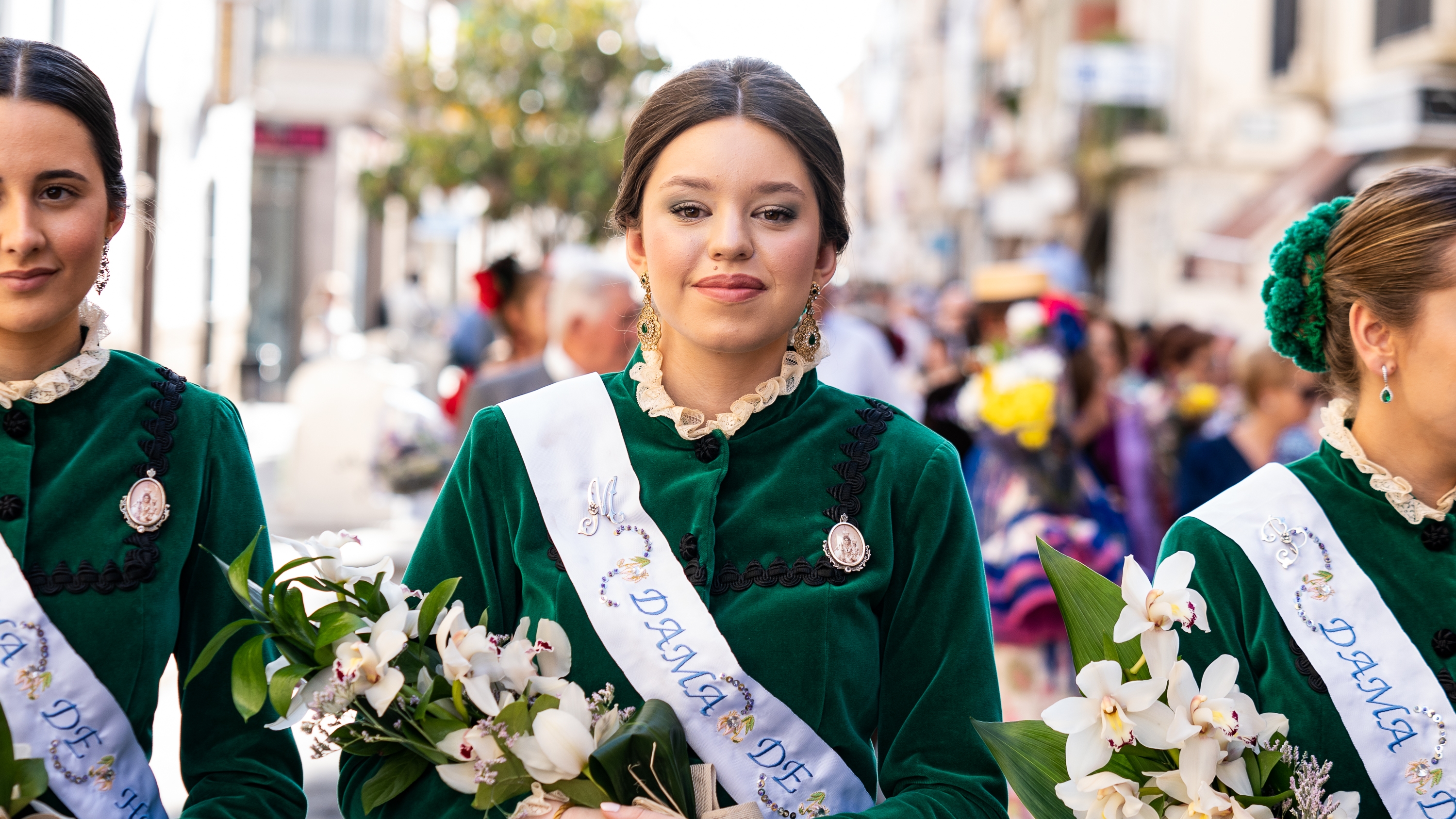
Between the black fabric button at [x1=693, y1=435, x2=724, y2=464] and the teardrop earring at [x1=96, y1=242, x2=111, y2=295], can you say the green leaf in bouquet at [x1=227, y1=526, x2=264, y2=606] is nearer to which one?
the teardrop earring at [x1=96, y1=242, x2=111, y2=295]

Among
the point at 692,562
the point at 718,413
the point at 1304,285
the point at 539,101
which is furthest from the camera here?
the point at 539,101

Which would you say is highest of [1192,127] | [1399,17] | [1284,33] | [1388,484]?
[1284,33]

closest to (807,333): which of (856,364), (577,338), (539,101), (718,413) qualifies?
(718,413)

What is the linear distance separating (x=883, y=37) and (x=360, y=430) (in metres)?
86.0

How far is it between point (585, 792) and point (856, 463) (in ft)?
1.91

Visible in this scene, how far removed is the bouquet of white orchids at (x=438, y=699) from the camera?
6.08 ft

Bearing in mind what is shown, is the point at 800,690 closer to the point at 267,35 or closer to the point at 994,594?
the point at 994,594

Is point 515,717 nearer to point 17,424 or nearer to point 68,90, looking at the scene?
point 17,424

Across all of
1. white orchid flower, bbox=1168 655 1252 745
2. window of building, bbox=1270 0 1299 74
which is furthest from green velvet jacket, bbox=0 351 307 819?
window of building, bbox=1270 0 1299 74

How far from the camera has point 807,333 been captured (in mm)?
2270

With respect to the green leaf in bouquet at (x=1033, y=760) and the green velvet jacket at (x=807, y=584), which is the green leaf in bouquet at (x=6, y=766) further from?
the green leaf in bouquet at (x=1033, y=760)

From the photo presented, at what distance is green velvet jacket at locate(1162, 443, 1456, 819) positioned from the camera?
7.06 ft

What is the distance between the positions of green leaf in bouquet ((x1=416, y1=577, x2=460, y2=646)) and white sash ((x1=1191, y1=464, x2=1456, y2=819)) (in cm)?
102

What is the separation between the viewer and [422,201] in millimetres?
19688
